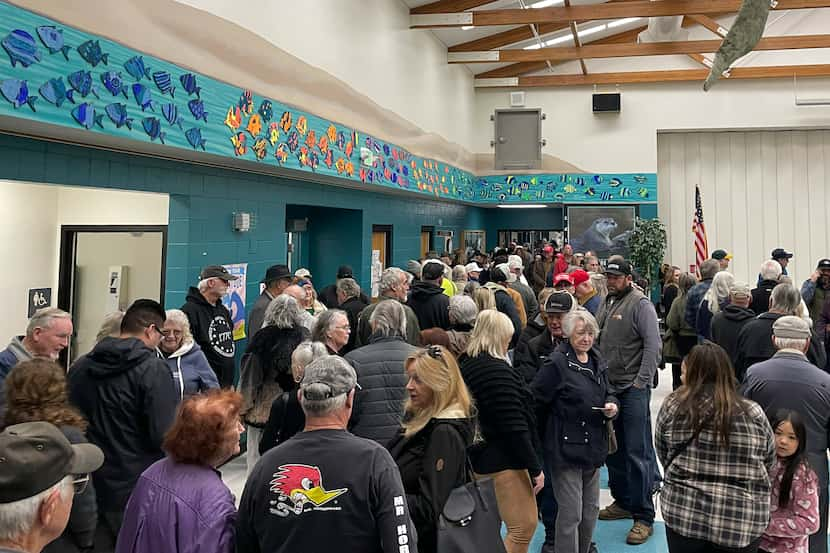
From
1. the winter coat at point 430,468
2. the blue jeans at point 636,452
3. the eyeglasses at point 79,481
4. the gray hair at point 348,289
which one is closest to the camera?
the eyeglasses at point 79,481

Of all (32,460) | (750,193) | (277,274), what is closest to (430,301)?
(277,274)

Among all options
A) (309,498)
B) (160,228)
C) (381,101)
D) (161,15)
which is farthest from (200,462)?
(381,101)

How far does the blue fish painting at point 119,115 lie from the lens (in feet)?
12.6

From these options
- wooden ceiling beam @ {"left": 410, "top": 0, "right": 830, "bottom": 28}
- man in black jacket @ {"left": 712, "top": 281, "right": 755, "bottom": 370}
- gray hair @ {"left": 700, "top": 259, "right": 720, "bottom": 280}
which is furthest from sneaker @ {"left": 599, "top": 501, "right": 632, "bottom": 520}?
wooden ceiling beam @ {"left": 410, "top": 0, "right": 830, "bottom": 28}

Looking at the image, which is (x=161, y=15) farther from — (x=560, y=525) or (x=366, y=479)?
(x=560, y=525)

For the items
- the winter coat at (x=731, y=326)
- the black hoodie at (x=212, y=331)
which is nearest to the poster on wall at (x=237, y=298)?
the black hoodie at (x=212, y=331)

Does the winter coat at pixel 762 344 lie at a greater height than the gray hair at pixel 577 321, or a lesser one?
lesser

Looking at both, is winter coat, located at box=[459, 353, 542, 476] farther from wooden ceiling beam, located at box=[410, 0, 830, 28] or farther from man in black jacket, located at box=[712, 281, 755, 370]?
wooden ceiling beam, located at box=[410, 0, 830, 28]

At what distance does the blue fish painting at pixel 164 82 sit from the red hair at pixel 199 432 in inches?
125

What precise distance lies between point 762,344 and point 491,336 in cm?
221

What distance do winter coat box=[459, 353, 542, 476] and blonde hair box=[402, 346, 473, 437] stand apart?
52 cm

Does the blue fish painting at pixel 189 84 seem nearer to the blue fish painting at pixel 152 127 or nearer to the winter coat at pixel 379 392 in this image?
the blue fish painting at pixel 152 127

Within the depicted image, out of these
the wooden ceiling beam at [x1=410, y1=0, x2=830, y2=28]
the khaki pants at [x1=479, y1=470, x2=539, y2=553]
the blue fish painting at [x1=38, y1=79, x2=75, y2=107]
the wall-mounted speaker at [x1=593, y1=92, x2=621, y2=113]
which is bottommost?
the khaki pants at [x1=479, y1=470, x2=539, y2=553]

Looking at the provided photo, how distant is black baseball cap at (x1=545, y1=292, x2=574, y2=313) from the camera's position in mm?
3555
